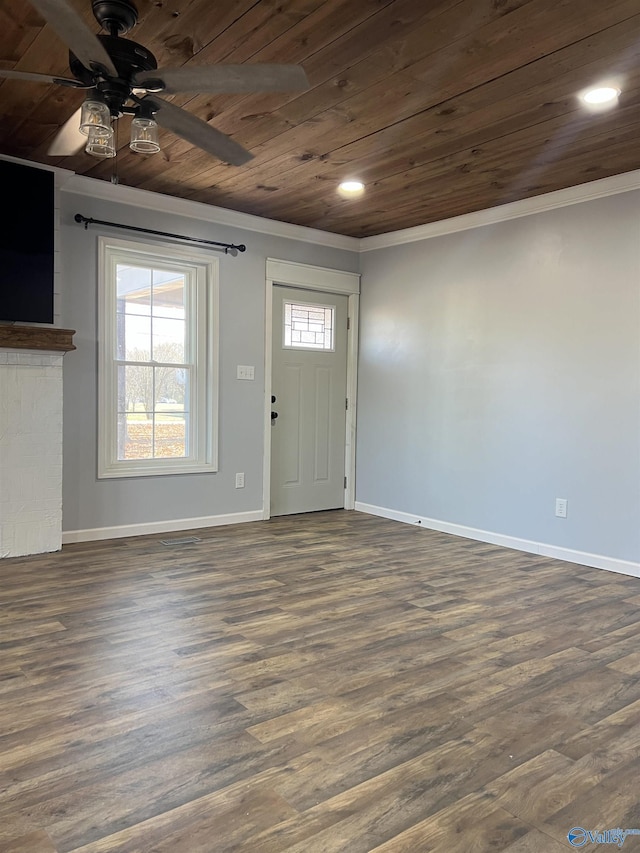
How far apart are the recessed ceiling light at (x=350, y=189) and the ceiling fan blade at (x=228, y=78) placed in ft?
7.23

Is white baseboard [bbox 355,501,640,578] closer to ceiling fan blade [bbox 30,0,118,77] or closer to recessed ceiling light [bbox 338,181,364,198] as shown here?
recessed ceiling light [bbox 338,181,364,198]

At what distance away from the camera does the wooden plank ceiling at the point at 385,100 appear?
2.30 metres

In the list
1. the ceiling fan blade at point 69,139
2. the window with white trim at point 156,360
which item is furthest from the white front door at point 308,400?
the ceiling fan blade at point 69,139

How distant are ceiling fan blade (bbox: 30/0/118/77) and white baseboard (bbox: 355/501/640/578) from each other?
3831 millimetres

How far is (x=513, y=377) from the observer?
4613mm

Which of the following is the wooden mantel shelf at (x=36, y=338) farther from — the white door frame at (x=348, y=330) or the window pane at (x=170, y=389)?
the white door frame at (x=348, y=330)

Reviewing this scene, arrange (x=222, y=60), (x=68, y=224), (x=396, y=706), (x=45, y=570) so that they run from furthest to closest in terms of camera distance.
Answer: (x=68, y=224)
(x=45, y=570)
(x=222, y=60)
(x=396, y=706)

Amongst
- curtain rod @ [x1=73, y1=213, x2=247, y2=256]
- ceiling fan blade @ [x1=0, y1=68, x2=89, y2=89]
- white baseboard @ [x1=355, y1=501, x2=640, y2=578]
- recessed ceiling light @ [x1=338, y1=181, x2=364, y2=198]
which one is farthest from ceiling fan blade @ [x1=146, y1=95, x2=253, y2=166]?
white baseboard @ [x1=355, y1=501, x2=640, y2=578]

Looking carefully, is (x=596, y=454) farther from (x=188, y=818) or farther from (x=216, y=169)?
(x=188, y=818)

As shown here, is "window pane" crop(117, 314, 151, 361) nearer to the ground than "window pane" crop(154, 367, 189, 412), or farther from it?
farther from it

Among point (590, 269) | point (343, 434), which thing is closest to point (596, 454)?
point (590, 269)

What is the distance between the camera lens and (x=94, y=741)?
76.5 inches

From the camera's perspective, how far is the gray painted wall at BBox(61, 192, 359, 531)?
14.3 feet

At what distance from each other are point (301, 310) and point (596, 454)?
9.17 ft
